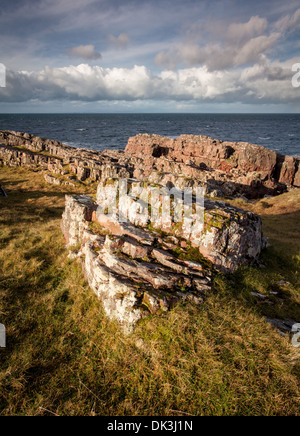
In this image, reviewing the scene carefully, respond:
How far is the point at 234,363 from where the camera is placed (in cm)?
541

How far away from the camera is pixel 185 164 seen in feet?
180

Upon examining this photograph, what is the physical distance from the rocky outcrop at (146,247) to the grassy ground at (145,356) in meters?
0.62

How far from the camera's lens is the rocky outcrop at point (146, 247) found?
6.95 m

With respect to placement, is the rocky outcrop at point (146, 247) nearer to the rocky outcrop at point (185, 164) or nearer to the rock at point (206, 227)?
the rock at point (206, 227)

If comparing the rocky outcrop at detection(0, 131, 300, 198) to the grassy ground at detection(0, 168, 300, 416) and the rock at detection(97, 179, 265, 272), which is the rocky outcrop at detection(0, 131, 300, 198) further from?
the grassy ground at detection(0, 168, 300, 416)

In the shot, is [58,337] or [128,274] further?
[128,274]

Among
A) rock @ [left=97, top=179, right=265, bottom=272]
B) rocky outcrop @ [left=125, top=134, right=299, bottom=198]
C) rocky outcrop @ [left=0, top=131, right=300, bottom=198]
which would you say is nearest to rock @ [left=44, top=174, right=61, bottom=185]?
rocky outcrop @ [left=0, top=131, right=300, bottom=198]

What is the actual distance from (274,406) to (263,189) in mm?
53424

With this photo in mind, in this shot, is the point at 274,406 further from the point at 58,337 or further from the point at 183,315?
the point at 58,337

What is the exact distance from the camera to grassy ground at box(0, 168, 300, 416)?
482 centimetres

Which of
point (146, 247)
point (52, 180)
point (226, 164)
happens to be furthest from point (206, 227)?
point (226, 164)

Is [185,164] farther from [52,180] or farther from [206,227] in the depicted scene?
[206,227]

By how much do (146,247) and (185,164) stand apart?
49519mm

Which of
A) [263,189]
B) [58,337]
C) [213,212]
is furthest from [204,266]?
[263,189]
